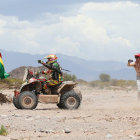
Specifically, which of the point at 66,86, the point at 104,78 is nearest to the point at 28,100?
the point at 66,86

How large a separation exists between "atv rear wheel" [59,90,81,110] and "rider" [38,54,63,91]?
547 millimetres

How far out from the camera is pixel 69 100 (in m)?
16.1

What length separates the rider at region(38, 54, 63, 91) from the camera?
629 inches

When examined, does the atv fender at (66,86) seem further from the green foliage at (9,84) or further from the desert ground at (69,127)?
the green foliage at (9,84)

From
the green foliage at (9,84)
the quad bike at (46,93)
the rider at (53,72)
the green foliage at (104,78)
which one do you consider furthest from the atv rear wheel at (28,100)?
the green foliage at (104,78)

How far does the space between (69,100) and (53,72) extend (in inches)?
44.6

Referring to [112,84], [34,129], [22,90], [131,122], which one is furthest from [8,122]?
[112,84]

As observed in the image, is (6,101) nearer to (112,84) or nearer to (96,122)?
(96,122)

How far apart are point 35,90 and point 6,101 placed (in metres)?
3.74

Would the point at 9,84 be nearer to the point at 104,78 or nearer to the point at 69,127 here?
the point at 69,127

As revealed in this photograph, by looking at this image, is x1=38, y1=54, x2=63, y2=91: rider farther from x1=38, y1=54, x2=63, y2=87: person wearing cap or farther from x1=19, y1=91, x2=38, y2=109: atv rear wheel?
x1=19, y1=91, x2=38, y2=109: atv rear wheel

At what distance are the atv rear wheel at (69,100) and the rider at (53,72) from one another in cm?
55

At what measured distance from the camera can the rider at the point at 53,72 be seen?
16.0m

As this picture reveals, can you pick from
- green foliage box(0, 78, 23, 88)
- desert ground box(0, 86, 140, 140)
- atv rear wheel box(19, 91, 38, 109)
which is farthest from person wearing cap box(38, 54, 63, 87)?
green foliage box(0, 78, 23, 88)
